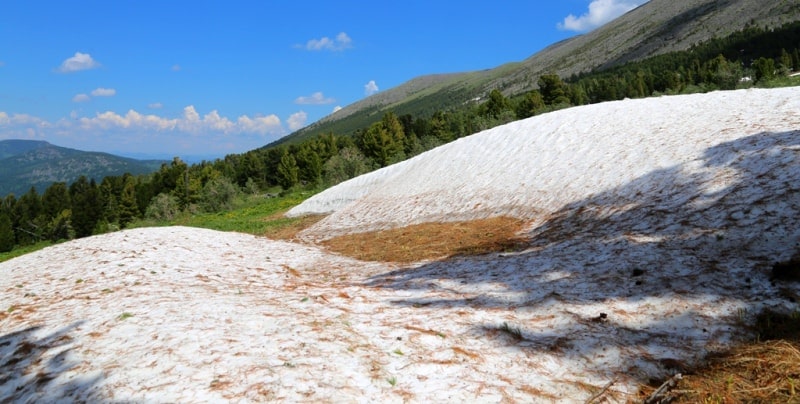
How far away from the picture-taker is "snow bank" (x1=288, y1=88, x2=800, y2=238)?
15438mm

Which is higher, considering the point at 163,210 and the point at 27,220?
the point at 27,220

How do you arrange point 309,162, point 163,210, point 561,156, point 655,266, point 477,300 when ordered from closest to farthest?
point 655,266 → point 477,300 → point 561,156 → point 163,210 → point 309,162

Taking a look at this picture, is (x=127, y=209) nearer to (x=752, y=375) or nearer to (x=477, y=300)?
(x=477, y=300)

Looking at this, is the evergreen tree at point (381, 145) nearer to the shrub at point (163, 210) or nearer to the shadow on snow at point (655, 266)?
the shrub at point (163, 210)

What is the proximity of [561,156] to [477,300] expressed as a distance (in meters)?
14.0

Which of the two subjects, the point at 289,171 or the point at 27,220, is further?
the point at 27,220

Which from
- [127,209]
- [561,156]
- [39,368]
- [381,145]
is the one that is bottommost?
[561,156]

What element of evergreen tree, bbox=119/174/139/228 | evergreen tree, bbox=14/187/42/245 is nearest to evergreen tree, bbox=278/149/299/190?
evergreen tree, bbox=119/174/139/228

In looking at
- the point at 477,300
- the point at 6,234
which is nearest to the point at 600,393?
the point at 477,300

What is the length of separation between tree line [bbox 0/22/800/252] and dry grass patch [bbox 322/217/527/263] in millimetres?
50992

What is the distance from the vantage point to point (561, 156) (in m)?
20.5

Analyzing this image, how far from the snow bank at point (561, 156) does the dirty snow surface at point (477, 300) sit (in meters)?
0.17

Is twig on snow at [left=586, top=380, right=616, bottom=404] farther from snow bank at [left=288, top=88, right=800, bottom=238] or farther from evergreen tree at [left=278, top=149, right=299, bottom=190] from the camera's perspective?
evergreen tree at [left=278, top=149, right=299, bottom=190]

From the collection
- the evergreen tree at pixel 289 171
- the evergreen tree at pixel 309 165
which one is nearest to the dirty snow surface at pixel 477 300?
the evergreen tree at pixel 289 171
